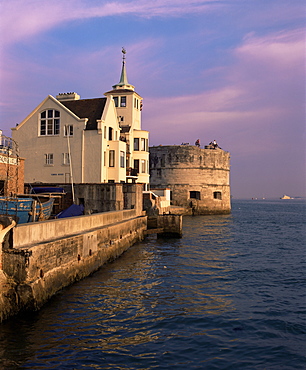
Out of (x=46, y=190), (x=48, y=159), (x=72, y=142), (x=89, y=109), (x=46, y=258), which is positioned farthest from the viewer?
(x=89, y=109)

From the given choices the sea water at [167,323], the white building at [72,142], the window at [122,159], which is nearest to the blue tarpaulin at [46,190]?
the white building at [72,142]

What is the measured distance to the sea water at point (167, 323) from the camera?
347 inches

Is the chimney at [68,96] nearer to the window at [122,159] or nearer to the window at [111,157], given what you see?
the window at [122,159]

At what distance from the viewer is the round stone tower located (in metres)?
73.1

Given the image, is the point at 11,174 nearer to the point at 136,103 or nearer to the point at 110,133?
the point at 110,133

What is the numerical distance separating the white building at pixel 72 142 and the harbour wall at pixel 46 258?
18.7 m

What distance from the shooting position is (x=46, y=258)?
12109 millimetres

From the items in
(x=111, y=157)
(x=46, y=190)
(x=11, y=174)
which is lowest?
(x=46, y=190)

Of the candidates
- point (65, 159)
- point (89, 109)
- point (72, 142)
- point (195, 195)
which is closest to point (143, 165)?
point (89, 109)

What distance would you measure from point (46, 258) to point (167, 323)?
4466 mm

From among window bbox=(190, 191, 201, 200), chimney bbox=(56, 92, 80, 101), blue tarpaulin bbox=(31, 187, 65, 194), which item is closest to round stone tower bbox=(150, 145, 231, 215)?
window bbox=(190, 191, 201, 200)

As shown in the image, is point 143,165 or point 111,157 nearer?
point 111,157

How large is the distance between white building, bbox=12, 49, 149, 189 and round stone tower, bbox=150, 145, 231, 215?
32.3m

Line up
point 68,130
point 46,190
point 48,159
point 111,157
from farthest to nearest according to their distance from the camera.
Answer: point 111,157, point 48,159, point 68,130, point 46,190
